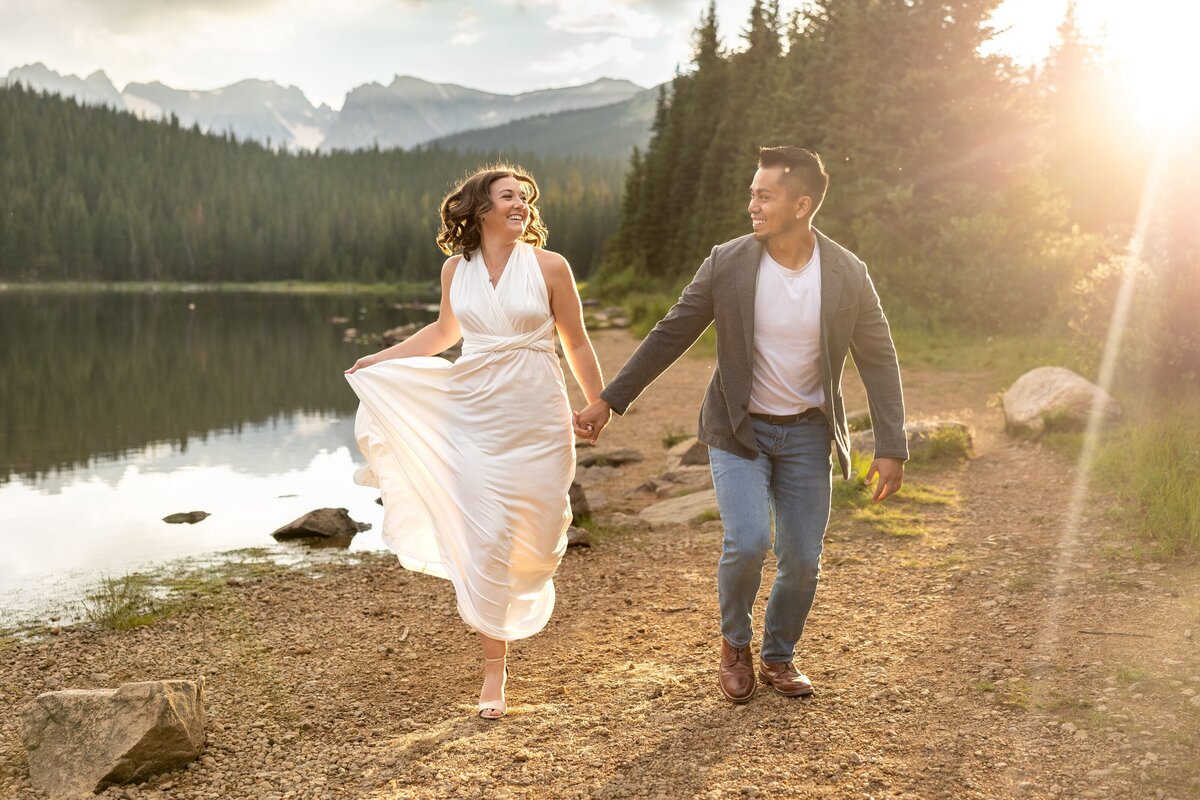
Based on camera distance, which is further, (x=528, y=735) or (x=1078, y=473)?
(x=1078, y=473)

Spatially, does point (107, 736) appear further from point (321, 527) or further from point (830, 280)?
point (321, 527)

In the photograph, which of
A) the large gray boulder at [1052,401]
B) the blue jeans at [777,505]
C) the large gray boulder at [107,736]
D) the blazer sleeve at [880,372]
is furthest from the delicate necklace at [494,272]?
the large gray boulder at [1052,401]

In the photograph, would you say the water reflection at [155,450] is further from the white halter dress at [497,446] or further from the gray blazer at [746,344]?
the gray blazer at [746,344]

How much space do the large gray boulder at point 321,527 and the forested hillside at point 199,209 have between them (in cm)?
9943

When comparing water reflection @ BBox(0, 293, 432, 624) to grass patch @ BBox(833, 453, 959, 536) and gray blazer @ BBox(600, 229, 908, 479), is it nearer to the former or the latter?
grass patch @ BBox(833, 453, 959, 536)

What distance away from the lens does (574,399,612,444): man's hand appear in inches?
191

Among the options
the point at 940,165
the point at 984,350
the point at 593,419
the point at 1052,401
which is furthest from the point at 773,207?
the point at 940,165

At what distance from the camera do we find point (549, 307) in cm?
505

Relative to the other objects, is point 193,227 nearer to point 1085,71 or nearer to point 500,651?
point 1085,71

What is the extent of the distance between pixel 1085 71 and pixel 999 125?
29.5 meters

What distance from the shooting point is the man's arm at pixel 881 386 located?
15.0ft

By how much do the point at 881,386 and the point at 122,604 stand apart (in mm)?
6594

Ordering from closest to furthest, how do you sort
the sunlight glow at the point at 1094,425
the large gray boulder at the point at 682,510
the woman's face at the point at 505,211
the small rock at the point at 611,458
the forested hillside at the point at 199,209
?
the woman's face at the point at 505,211, the sunlight glow at the point at 1094,425, the large gray boulder at the point at 682,510, the small rock at the point at 611,458, the forested hillside at the point at 199,209

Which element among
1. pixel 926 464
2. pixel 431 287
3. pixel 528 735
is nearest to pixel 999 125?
pixel 926 464
